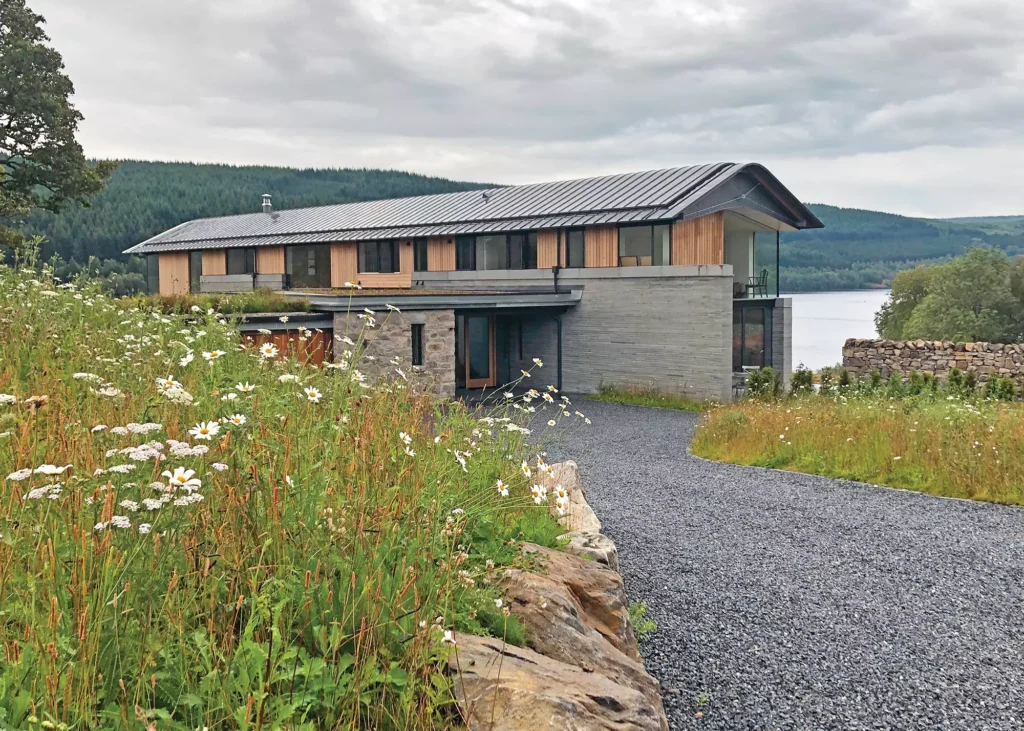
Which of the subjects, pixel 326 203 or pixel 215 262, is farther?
pixel 326 203

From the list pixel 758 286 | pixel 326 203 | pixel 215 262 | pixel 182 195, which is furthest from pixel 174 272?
pixel 326 203

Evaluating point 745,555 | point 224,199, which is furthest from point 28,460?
point 224,199

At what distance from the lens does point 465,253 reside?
2614cm

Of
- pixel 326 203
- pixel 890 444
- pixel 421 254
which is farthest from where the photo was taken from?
pixel 326 203

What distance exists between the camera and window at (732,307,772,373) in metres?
23.6

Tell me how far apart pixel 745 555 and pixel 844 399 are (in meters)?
10.2

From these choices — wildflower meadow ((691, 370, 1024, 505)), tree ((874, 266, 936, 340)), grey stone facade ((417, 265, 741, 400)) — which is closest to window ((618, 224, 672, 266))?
grey stone facade ((417, 265, 741, 400))

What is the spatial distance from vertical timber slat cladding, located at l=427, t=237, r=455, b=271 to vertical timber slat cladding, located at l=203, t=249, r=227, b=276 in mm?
10439

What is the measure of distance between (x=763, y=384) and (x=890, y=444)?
8.80 m

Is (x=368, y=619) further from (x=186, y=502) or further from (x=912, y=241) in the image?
(x=912, y=241)

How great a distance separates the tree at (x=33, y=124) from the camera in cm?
2280

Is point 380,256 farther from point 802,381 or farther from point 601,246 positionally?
point 802,381

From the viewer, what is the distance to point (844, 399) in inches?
669

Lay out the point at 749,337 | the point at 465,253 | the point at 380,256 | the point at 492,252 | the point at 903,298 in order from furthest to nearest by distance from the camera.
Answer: the point at 903,298 < the point at 380,256 < the point at 465,253 < the point at 492,252 < the point at 749,337
